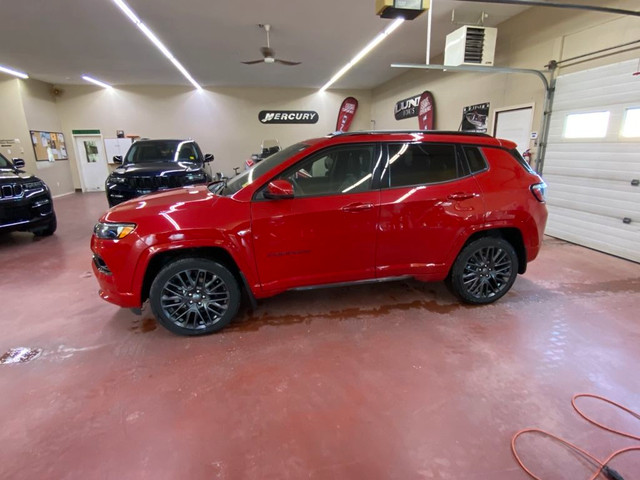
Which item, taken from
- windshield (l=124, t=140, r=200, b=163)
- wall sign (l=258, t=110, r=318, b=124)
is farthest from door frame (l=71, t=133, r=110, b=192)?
windshield (l=124, t=140, r=200, b=163)

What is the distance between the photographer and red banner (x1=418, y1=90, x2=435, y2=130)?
28.4ft

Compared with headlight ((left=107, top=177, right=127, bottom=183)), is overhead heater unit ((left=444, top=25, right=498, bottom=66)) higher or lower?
higher

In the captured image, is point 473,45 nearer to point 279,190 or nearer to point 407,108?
point 407,108

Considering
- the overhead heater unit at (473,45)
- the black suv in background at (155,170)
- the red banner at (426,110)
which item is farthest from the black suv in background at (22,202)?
the red banner at (426,110)

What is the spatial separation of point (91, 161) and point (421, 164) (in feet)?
44.1

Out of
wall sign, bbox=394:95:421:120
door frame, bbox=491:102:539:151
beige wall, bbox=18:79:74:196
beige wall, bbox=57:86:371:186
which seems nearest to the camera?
door frame, bbox=491:102:539:151

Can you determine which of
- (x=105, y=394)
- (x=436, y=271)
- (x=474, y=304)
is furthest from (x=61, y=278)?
(x=474, y=304)

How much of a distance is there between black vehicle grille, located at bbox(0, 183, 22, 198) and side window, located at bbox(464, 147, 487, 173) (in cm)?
582

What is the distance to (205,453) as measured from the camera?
5.24 feet

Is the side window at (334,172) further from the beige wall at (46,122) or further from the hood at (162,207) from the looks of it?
the beige wall at (46,122)

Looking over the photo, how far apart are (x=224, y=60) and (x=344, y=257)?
8.23m

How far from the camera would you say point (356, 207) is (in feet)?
8.22

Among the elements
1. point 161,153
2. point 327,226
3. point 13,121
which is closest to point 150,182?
point 161,153

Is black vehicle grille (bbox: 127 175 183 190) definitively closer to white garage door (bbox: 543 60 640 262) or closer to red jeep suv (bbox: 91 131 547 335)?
red jeep suv (bbox: 91 131 547 335)
